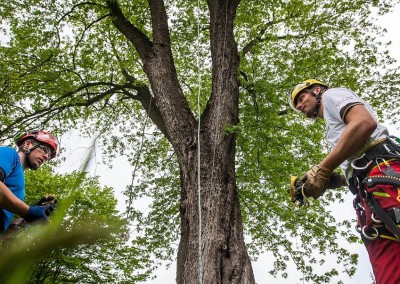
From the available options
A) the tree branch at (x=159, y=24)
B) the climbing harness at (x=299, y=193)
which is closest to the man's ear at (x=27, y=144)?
the climbing harness at (x=299, y=193)

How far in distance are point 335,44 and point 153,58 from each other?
455cm

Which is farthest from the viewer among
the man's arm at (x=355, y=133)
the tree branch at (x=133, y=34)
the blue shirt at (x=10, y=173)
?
the tree branch at (x=133, y=34)

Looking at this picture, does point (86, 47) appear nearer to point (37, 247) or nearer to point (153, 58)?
point (153, 58)

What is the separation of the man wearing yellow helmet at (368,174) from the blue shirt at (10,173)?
161cm

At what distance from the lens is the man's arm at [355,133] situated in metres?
1.79

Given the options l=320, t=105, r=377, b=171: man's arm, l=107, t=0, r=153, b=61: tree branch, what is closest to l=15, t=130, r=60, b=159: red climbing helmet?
l=320, t=105, r=377, b=171: man's arm

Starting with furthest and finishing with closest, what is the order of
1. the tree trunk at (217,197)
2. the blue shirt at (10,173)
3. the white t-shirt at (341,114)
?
the tree trunk at (217,197)
the white t-shirt at (341,114)
the blue shirt at (10,173)

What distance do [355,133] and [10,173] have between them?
1.82m

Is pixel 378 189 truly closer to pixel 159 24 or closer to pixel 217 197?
pixel 217 197

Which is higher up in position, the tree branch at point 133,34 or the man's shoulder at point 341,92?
the tree branch at point 133,34

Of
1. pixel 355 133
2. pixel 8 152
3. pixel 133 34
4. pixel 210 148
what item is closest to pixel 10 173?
pixel 8 152

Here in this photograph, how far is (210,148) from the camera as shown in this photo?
438cm

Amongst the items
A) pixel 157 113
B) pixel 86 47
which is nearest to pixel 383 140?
pixel 157 113

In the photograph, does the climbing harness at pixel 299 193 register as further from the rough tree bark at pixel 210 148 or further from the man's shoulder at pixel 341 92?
the rough tree bark at pixel 210 148
